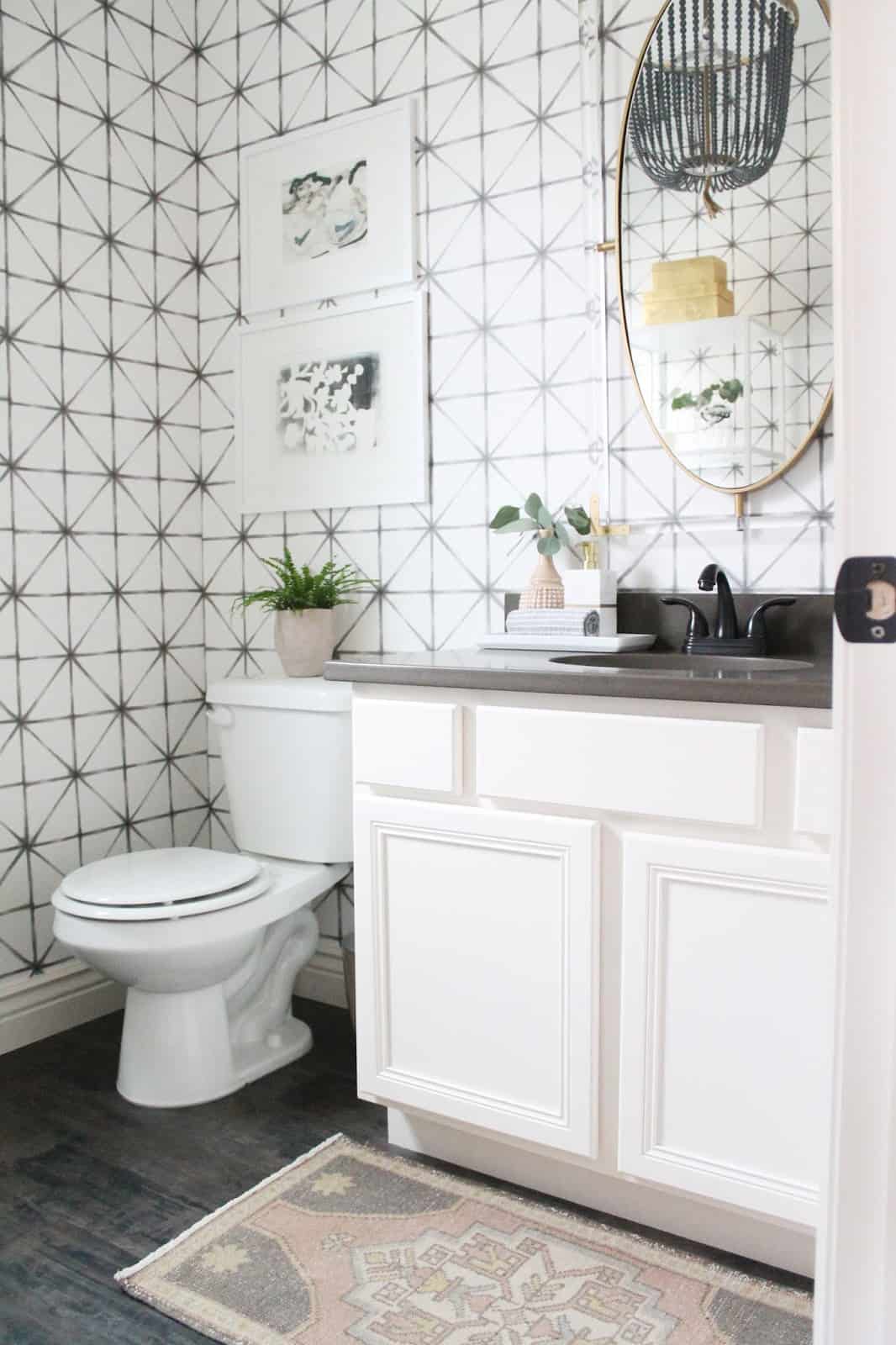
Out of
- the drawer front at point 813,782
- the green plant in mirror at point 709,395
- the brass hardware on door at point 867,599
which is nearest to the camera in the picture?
the brass hardware on door at point 867,599

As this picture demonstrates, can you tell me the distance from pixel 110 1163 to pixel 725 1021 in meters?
1.08

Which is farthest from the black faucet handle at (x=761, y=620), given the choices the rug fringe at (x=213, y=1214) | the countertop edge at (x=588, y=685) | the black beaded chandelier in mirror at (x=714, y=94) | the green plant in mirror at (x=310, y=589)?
the rug fringe at (x=213, y=1214)

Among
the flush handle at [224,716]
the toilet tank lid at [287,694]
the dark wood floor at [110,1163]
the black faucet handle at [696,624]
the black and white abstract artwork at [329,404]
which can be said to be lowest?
the dark wood floor at [110,1163]

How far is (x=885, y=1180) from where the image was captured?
0.93 m

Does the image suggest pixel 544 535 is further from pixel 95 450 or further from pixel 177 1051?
pixel 177 1051

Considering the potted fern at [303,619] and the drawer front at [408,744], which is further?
the potted fern at [303,619]

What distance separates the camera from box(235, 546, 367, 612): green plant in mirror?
2396 millimetres

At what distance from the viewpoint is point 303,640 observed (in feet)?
7.85

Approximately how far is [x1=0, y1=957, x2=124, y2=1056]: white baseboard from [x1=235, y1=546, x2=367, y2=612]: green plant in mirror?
2.79ft

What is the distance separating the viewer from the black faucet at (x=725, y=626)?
6.17 feet

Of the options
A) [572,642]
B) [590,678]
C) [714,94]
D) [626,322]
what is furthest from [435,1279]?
[714,94]

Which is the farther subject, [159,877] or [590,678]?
[159,877]

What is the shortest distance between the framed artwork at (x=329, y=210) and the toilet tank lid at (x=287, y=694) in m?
0.85

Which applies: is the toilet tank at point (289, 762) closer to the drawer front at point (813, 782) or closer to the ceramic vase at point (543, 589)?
the ceramic vase at point (543, 589)
